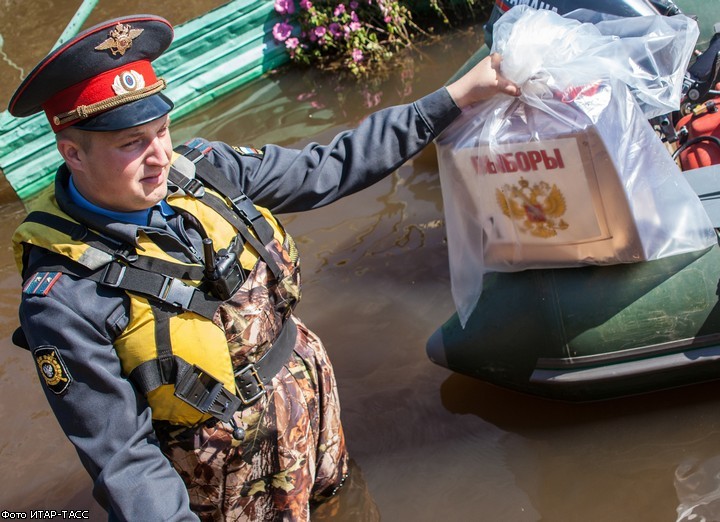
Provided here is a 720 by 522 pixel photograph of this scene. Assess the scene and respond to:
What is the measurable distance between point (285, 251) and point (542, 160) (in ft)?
2.65

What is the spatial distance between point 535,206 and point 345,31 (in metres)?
3.57

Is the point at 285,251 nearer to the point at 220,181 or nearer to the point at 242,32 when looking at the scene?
the point at 220,181

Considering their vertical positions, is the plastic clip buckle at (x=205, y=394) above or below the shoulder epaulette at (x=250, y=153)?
below

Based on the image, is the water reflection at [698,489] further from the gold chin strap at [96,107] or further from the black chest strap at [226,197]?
the gold chin strap at [96,107]

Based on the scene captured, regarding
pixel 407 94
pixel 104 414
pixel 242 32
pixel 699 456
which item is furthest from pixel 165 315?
pixel 242 32

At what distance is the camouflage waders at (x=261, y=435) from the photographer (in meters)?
2.05

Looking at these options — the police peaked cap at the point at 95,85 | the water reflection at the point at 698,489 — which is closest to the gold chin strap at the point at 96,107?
the police peaked cap at the point at 95,85

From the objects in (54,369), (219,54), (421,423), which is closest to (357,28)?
(219,54)

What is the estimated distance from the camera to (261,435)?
2137 millimetres

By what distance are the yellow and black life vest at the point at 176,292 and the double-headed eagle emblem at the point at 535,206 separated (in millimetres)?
805

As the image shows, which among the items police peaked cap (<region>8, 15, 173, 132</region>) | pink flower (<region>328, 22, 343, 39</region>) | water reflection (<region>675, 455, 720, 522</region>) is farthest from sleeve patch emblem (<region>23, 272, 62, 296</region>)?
A: pink flower (<region>328, 22, 343, 39</region>)

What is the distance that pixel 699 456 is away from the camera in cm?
258

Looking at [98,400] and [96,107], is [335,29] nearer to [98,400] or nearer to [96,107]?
[96,107]

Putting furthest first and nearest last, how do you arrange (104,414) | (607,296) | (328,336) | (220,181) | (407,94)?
(407,94) → (328,336) → (607,296) → (220,181) → (104,414)
